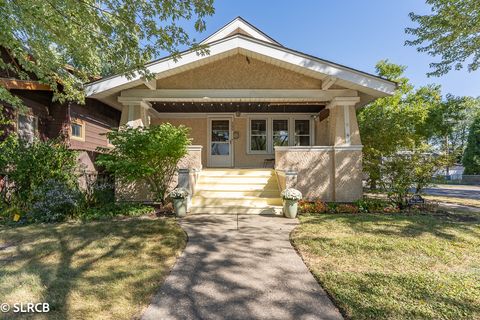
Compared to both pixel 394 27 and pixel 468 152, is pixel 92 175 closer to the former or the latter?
pixel 394 27

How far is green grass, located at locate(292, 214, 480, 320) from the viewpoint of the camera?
248cm

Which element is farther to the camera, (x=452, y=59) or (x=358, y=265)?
(x=452, y=59)

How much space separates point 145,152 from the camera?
661cm

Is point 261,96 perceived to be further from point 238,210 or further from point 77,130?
point 77,130

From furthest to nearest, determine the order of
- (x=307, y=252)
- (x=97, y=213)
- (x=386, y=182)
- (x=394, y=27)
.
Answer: (x=394, y=27), (x=386, y=182), (x=97, y=213), (x=307, y=252)

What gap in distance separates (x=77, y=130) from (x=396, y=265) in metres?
10.3

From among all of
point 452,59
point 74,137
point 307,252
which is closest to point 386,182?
point 307,252

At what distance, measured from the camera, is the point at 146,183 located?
25.1 feet

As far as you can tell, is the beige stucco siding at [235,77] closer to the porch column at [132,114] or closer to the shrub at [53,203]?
the porch column at [132,114]

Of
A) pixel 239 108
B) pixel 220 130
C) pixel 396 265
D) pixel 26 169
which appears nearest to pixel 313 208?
pixel 396 265

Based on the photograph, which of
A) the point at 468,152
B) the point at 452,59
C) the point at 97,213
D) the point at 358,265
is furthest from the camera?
the point at 468,152

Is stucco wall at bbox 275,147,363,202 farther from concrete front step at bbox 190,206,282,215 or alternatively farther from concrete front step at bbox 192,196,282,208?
concrete front step at bbox 190,206,282,215

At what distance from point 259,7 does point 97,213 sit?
412 inches

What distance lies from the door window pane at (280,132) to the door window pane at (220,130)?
2107 mm
